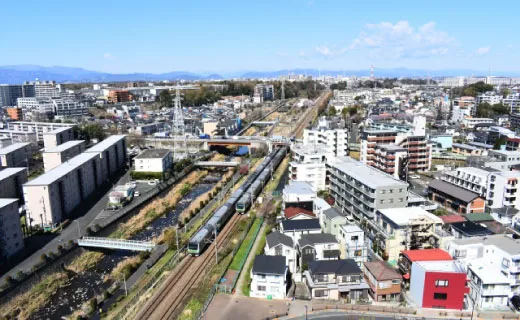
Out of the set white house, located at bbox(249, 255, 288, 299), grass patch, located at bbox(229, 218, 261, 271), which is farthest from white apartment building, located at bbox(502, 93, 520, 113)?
white house, located at bbox(249, 255, 288, 299)

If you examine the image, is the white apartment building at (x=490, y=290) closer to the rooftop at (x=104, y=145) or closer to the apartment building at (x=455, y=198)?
the apartment building at (x=455, y=198)

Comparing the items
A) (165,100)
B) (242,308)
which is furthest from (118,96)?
(242,308)

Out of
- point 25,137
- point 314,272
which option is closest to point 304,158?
point 314,272

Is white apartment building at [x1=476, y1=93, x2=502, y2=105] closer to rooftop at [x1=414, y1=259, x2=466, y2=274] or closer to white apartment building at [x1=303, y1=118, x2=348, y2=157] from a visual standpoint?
white apartment building at [x1=303, y1=118, x2=348, y2=157]

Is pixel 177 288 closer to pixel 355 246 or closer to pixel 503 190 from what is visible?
pixel 355 246

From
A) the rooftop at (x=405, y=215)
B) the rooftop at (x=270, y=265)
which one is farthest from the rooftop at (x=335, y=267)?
the rooftop at (x=405, y=215)
